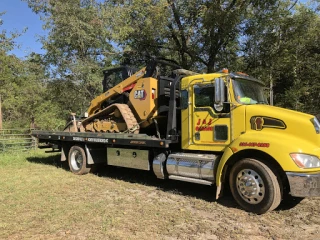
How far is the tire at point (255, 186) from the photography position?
4992 millimetres

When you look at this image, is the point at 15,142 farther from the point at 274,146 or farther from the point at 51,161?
the point at 274,146

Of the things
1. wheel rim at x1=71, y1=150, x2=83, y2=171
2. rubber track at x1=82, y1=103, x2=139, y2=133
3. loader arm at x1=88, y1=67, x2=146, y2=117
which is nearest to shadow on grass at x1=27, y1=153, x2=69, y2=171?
wheel rim at x1=71, y1=150, x2=83, y2=171

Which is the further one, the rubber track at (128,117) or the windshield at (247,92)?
the rubber track at (128,117)

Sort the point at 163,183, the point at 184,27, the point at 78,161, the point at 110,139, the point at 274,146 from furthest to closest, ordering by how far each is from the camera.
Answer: the point at 184,27 < the point at 78,161 < the point at 110,139 < the point at 163,183 < the point at 274,146

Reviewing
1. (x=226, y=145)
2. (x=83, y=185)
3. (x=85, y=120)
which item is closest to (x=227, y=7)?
(x=85, y=120)

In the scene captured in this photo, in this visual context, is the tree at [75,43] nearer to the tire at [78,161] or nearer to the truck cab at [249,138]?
the tire at [78,161]

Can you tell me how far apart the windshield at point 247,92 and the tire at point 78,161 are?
5.01 m

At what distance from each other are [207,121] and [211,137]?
337 mm

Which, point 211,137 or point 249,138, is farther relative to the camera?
point 211,137

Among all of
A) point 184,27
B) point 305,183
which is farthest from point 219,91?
point 184,27

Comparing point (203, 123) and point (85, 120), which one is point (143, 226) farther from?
point (85, 120)

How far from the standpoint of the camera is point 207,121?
6.07m

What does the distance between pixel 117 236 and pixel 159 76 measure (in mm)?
4341

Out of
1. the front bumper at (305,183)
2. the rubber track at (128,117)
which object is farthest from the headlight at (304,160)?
the rubber track at (128,117)
